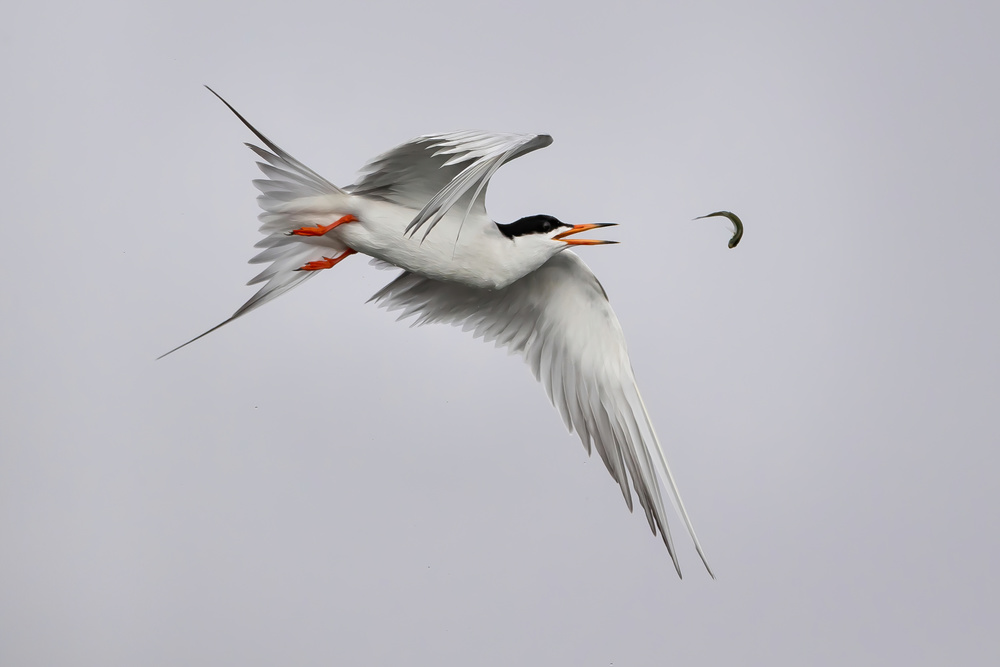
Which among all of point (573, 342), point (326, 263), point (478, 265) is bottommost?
point (573, 342)

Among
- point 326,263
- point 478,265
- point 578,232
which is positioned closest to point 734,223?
point 578,232

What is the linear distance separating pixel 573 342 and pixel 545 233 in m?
0.49

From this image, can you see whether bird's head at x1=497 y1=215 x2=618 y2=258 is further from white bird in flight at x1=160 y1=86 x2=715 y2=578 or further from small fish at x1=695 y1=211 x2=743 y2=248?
small fish at x1=695 y1=211 x2=743 y2=248

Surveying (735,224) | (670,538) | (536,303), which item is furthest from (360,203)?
(670,538)

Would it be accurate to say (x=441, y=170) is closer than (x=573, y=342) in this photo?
Yes

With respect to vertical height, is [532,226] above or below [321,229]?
below

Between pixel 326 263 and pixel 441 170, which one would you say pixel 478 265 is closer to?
pixel 441 170

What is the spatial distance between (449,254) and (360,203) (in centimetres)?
28

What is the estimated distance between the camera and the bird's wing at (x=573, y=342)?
2.78 m

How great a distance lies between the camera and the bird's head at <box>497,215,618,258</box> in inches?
98.4

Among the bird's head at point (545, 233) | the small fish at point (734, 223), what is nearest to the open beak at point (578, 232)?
the bird's head at point (545, 233)


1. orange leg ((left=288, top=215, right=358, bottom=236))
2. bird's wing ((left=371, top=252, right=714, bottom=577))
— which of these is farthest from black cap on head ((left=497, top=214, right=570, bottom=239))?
orange leg ((left=288, top=215, right=358, bottom=236))

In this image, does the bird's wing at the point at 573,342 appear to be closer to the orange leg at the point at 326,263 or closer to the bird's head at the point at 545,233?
the bird's head at the point at 545,233

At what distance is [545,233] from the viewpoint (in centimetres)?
251
